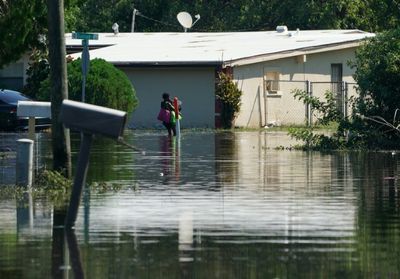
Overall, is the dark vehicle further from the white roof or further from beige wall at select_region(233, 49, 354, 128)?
beige wall at select_region(233, 49, 354, 128)

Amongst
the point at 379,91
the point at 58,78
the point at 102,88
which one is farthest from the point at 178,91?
the point at 58,78

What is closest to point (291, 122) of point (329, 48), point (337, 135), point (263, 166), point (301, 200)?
point (329, 48)

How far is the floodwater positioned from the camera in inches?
466

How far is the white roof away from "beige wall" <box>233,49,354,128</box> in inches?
23.3

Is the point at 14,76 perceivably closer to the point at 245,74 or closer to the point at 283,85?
the point at 245,74

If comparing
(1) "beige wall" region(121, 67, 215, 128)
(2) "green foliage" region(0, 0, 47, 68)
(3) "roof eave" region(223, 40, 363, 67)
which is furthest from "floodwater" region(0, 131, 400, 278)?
(1) "beige wall" region(121, 67, 215, 128)

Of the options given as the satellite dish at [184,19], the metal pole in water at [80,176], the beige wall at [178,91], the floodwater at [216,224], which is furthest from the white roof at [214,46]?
the metal pole in water at [80,176]

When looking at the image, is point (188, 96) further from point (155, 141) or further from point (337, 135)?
point (337, 135)

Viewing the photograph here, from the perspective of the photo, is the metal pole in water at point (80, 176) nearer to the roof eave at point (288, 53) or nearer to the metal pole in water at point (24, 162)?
the metal pole in water at point (24, 162)

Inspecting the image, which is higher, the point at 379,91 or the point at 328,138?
the point at 379,91

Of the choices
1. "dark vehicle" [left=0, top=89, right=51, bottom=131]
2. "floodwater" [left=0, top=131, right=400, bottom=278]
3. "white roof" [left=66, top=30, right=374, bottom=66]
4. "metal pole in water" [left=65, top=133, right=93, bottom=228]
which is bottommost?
"floodwater" [left=0, top=131, right=400, bottom=278]

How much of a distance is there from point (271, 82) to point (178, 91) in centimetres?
334

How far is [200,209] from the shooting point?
16719 millimetres

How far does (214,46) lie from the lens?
160 feet
